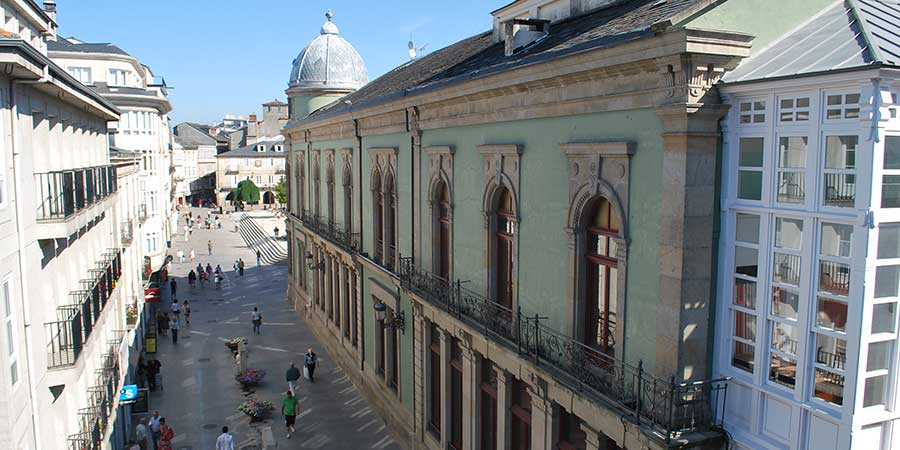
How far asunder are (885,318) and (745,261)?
157 cm

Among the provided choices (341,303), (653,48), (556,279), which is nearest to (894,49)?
(653,48)

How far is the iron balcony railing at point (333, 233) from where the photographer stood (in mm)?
24078

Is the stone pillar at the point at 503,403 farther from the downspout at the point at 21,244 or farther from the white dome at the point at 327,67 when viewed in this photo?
the white dome at the point at 327,67

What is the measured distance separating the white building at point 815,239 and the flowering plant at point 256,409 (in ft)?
54.5

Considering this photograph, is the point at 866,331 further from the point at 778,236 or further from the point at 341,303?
the point at 341,303

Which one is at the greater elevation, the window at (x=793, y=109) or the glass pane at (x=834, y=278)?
the window at (x=793, y=109)

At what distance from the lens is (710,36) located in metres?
7.93

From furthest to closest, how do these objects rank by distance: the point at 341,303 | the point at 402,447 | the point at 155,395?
the point at 341,303, the point at 155,395, the point at 402,447

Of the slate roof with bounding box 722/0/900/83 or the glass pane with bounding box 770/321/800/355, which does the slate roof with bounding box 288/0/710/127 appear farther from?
the glass pane with bounding box 770/321/800/355

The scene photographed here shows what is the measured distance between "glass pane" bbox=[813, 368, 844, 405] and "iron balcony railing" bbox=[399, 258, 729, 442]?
45.2 inches

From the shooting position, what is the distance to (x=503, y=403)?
13.5 meters

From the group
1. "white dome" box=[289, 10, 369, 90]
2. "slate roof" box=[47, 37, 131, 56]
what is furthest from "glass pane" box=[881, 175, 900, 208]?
"slate roof" box=[47, 37, 131, 56]

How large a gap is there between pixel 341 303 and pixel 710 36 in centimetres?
2043

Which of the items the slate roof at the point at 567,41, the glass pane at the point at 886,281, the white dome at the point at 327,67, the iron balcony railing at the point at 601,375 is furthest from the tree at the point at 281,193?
the glass pane at the point at 886,281
